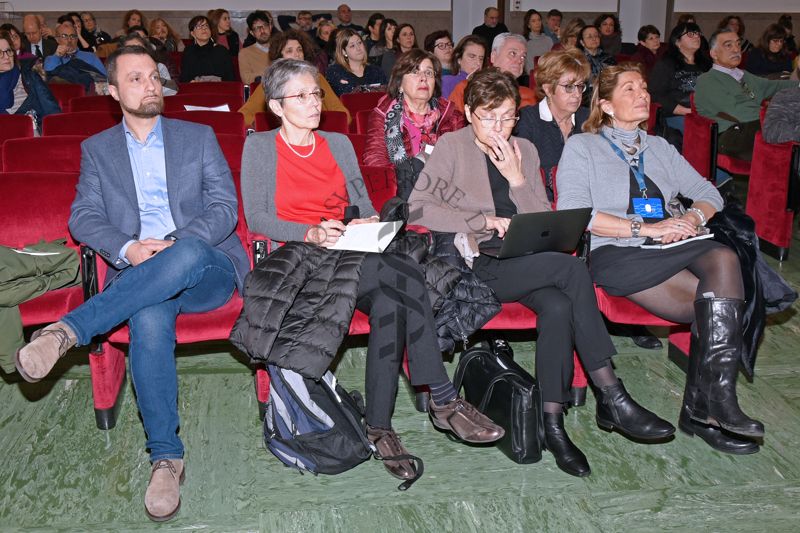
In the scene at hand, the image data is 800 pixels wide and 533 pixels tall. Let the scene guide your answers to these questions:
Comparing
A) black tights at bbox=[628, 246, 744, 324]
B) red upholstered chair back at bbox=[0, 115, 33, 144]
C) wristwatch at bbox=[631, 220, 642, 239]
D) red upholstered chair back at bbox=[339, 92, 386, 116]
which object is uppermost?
red upholstered chair back at bbox=[339, 92, 386, 116]

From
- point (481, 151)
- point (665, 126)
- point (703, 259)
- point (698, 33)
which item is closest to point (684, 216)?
point (703, 259)

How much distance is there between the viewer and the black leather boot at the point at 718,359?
8.38ft

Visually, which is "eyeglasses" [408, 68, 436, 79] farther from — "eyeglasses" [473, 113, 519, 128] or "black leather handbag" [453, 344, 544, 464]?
"black leather handbag" [453, 344, 544, 464]

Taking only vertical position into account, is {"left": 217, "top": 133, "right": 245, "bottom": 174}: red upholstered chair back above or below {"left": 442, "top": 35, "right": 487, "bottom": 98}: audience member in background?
below

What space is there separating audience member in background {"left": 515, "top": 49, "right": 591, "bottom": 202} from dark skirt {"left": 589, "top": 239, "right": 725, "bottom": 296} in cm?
70

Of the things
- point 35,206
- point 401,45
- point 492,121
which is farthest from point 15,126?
point 401,45

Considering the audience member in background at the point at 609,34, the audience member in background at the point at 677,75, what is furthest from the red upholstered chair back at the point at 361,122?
the audience member in background at the point at 609,34

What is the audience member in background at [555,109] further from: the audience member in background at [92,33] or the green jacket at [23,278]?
the audience member in background at [92,33]

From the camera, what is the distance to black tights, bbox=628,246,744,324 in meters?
2.65

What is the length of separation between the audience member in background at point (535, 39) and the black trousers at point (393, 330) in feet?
21.2

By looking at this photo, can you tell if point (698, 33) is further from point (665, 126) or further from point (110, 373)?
point (110, 373)

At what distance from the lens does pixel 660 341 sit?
346cm

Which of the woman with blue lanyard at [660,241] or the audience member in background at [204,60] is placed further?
the audience member in background at [204,60]

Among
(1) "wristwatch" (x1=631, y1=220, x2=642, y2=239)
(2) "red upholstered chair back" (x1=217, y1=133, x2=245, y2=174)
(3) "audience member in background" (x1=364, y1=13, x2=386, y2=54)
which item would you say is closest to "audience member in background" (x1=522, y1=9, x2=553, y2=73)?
(3) "audience member in background" (x1=364, y1=13, x2=386, y2=54)
